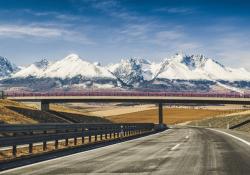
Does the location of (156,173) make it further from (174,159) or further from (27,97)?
(27,97)

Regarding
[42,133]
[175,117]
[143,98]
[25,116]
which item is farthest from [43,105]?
[42,133]

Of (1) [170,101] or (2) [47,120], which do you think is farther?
(1) [170,101]

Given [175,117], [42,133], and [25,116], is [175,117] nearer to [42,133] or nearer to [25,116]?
[25,116]

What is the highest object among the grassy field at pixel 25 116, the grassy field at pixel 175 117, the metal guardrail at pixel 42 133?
the metal guardrail at pixel 42 133

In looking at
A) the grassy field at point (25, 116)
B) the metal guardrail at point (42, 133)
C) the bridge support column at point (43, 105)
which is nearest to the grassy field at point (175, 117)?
the bridge support column at point (43, 105)

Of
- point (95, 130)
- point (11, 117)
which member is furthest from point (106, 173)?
point (11, 117)

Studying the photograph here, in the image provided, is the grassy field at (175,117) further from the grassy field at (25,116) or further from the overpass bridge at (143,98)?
the grassy field at (25,116)

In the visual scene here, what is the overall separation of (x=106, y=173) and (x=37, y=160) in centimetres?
449

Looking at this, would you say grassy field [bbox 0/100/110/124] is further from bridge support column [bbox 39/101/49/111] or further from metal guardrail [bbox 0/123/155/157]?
metal guardrail [bbox 0/123/155/157]

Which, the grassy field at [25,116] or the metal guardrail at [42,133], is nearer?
the metal guardrail at [42,133]

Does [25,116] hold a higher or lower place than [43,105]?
lower

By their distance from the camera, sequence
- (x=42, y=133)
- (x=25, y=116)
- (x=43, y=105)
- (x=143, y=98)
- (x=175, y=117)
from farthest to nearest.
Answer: (x=175, y=117), (x=43, y=105), (x=143, y=98), (x=25, y=116), (x=42, y=133)

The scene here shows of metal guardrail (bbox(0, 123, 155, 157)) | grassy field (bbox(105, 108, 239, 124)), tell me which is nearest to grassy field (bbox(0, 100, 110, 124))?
metal guardrail (bbox(0, 123, 155, 157))

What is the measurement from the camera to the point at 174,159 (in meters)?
15.4
